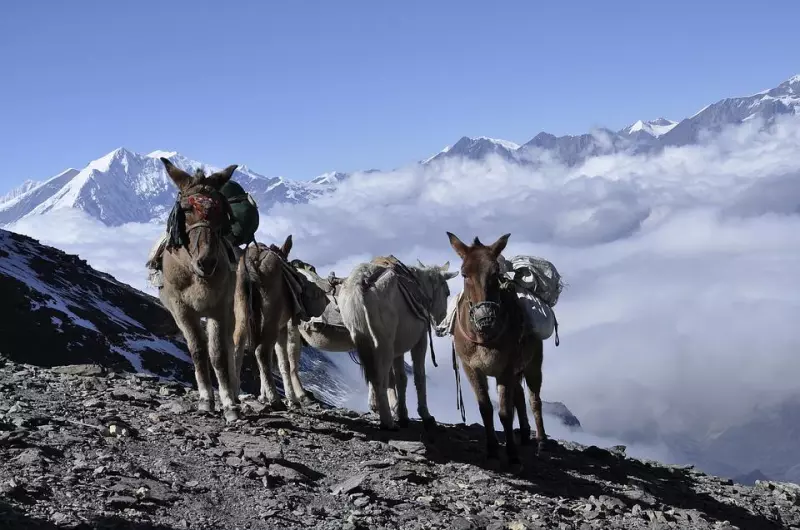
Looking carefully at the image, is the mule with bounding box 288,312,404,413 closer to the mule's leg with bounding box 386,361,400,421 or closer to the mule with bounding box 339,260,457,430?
the mule's leg with bounding box 386,361,400,421

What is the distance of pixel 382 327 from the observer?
1479cm

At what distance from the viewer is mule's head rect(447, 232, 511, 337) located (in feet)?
41.6

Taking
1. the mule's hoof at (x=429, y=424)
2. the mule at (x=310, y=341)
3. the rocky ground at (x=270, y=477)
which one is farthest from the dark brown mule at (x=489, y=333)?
the mule at (x=310, y=341)

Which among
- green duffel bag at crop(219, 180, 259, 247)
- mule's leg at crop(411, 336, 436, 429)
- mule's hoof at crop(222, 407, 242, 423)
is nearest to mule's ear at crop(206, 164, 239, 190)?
green duffel bag at crop(219, 180, 259, 247)

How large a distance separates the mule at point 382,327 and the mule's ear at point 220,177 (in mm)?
2741

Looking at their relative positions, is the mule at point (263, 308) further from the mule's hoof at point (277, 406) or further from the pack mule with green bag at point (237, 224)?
the pack mule with green bag at point (237, 224)

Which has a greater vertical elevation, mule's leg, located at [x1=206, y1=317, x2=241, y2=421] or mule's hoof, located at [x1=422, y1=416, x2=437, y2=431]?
mule's leg, located at [x1=206, y1=317, x2=241, y2=421]

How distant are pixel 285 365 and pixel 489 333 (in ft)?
18.6

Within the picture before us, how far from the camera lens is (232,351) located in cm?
1375

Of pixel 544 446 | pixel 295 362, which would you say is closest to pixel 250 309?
pixel 295 362

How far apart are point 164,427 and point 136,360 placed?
6413cm

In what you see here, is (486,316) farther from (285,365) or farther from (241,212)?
(285,365)

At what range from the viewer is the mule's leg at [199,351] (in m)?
13.1

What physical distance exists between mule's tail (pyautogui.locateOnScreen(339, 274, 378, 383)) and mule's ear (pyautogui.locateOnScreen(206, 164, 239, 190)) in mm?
2738
